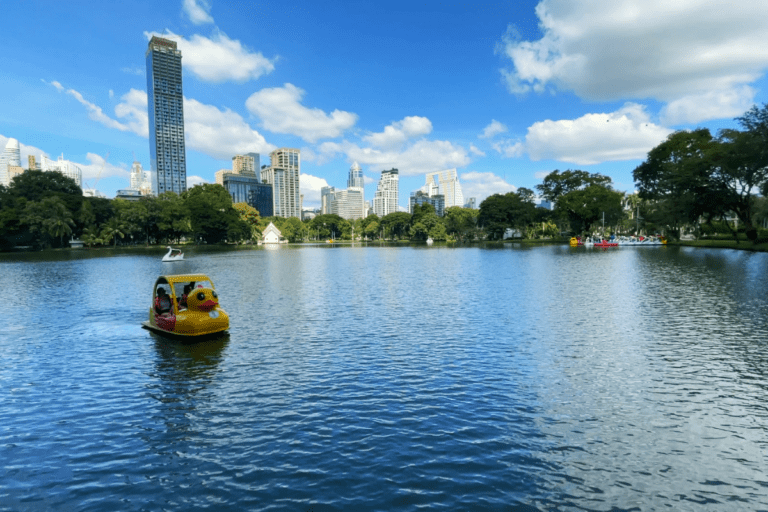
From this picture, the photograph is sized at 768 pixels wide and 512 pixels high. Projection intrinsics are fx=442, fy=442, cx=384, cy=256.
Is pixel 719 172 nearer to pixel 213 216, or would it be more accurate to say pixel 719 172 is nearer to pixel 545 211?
pixel 545 211

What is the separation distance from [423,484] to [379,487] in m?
0.89

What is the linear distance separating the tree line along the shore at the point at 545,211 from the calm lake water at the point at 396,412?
202ft

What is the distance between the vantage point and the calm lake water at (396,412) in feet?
28.5

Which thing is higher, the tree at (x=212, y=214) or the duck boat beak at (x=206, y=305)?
the tree at (x=212, y=214)

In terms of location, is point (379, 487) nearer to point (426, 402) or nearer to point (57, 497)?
point (426, 402)

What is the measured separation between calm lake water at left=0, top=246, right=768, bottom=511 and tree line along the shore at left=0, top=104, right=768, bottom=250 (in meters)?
61.4

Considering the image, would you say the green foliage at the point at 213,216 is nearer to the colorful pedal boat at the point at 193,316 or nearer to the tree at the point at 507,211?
the tree at the point at 507,211

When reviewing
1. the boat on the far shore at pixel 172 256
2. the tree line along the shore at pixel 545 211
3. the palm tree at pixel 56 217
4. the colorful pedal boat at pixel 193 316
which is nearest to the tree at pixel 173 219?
the tree line along the shore at pixel 545 211

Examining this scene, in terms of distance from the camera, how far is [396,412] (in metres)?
12.4

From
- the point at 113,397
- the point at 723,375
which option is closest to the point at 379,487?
the point at 113,397

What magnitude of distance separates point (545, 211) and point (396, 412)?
165 m

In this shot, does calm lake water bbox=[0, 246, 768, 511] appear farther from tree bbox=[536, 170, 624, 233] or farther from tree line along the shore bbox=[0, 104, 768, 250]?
tree bbox=[536, 170, 624, 233]

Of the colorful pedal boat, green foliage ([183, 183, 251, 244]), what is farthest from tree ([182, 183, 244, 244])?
the colorful pedal boat

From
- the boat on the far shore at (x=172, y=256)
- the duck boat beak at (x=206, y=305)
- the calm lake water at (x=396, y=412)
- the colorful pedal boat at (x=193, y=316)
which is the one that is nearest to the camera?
the calm lake water at (x=396, y=412)
